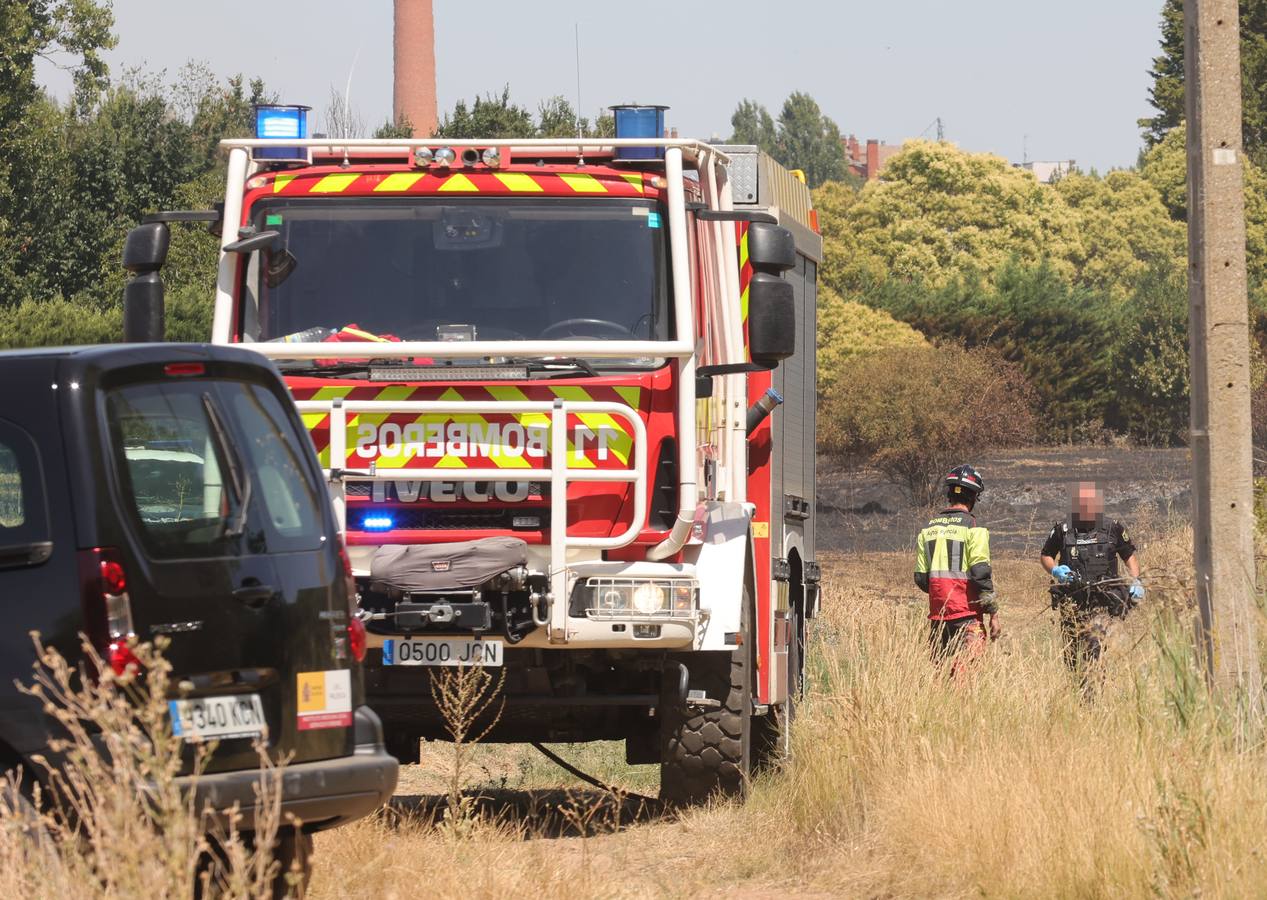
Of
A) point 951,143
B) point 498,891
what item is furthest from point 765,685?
point 951,143

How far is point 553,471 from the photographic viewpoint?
7.99m

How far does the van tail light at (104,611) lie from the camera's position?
5.16 meters

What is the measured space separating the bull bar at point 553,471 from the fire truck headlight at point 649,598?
0.20 metres

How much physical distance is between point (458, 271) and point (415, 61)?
43.6 meters

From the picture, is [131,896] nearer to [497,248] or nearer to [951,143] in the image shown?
[497,248]

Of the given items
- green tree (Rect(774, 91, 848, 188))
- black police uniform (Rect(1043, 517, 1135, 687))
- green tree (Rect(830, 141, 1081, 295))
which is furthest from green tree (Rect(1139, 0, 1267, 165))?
black police uniform (Rect(1043, 517, 1135, 687))

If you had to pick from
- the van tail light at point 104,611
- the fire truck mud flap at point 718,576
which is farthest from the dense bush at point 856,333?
the van tail light at point 104,611

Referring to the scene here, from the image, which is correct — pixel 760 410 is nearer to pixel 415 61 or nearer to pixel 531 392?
pixel 531 392

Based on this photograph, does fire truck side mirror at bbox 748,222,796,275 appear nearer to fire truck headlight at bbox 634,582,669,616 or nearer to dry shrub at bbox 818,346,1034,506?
fire truck headlight at bbox 634,582,669,616

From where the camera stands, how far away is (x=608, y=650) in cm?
856

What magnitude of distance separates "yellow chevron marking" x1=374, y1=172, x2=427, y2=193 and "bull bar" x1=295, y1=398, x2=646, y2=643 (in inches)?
44.9

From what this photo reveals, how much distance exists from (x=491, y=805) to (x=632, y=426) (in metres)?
2.87

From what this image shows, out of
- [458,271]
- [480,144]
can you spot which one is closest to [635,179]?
[480,144]

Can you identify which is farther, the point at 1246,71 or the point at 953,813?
the point at 1246,71
